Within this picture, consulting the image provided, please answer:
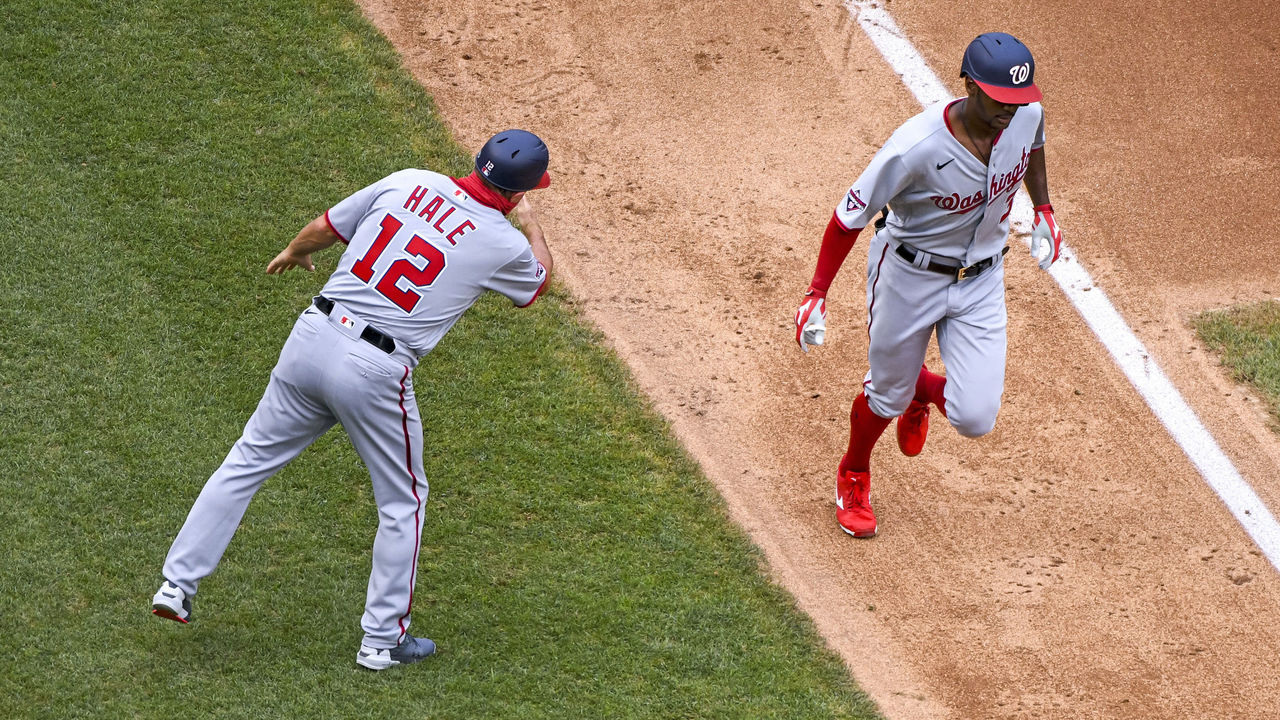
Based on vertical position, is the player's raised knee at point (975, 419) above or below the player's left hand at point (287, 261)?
below

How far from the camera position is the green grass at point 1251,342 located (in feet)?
20.6

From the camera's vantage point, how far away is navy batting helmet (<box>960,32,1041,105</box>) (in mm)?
4676

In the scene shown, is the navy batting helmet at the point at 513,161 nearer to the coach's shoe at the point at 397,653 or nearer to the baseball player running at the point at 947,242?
the baseball player running at the point at 947,242

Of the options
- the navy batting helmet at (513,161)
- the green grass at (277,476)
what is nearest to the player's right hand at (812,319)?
the green grass at (277,476)

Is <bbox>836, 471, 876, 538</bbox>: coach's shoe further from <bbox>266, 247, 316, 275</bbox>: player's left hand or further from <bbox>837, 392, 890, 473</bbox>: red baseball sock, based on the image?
<bbox>266, 247, 316, 275</bbox>: player's left hand

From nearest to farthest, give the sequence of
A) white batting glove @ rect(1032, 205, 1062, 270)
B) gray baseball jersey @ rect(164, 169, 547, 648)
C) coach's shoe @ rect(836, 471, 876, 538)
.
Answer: gray baseball jersey @ rect(164, 169, 547, 648) → white batting glove @ rect(1032, 205, 1062, 270) → coach's shoe @ rect(836, 471, 876, 538)

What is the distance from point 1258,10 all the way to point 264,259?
6.13 metres

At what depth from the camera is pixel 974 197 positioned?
493 cm

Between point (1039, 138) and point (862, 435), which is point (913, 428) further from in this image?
point (1039, 138)

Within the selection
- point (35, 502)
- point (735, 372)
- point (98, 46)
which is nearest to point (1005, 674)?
point (735, 372)

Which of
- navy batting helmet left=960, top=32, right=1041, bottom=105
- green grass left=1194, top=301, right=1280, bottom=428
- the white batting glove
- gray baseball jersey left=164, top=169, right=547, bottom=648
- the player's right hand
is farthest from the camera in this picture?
green grass left=1194, top=301, right=1280, bottom=428

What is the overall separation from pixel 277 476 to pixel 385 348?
1.34m

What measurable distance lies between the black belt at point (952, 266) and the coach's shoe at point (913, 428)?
70cm

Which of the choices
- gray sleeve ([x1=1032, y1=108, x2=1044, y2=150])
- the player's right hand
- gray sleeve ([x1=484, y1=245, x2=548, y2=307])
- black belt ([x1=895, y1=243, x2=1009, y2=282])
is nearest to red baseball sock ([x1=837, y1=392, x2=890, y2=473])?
the player's right hand
